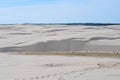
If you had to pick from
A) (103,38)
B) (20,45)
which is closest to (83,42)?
(103,38)

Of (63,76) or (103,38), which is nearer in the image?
(63,76)

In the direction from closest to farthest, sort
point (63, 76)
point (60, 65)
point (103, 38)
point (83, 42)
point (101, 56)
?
1. point (63, 76)
2. point (60, 65)
3. point (101, 56)
4. point (83, 42)
5. point (103, 38)

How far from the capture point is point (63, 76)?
25.3 feet

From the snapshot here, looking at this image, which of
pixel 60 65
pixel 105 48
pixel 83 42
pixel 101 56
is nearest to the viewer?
pixel 60 65

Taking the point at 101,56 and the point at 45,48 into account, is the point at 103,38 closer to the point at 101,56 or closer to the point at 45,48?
the point at 45,48

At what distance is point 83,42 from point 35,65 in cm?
682

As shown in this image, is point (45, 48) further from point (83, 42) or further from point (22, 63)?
point (22, 63)

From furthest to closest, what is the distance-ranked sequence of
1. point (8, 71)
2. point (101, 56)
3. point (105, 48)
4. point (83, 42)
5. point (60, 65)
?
point (83, 42)
point (105, 48)
point (101, 56)
point (60, 65)
point (8, 71)

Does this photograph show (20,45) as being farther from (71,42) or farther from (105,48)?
(105,48)

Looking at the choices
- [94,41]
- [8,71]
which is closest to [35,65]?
[8,71]

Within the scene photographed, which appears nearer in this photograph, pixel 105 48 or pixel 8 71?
pixel 8 71

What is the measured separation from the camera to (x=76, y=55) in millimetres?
12625

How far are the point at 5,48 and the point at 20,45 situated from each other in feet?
3.10

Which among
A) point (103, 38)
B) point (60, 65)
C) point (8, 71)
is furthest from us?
point (103, 38)
